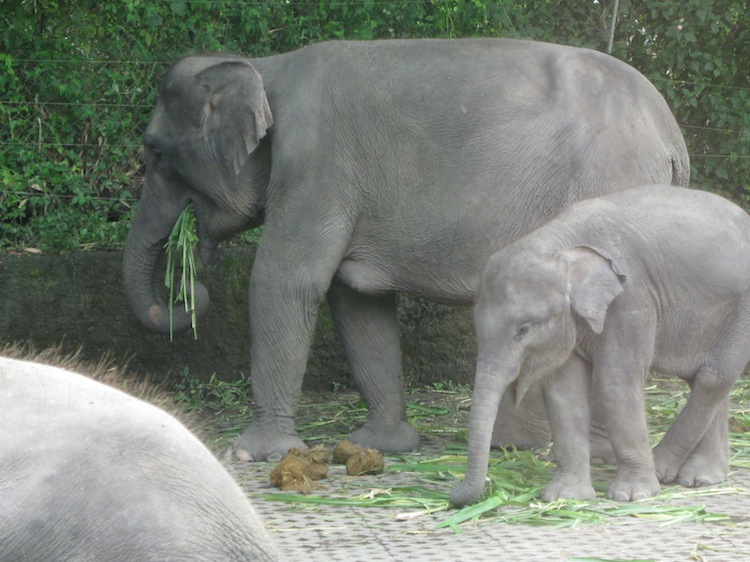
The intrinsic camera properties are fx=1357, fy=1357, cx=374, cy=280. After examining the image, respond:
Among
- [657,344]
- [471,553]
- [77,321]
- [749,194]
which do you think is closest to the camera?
[471,553]

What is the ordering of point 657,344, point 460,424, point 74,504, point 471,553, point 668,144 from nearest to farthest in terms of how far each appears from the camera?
point 74,504, point 471,553, point 657,344, point 668,144, point 460,424

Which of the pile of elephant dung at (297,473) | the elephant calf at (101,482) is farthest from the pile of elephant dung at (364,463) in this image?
the elephant calf at (101,482)

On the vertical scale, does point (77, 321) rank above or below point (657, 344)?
below

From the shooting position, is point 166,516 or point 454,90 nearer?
point 166,516

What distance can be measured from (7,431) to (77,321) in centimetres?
547

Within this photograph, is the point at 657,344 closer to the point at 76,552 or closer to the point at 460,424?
the point at 460,424

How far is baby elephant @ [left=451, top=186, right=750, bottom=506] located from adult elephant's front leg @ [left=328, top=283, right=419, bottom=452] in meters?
1.54

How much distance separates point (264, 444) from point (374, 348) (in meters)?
0.87

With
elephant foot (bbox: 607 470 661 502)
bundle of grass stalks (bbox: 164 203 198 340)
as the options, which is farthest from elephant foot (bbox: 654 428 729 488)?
bundle of grass stalks (bbox: 164 203 198 340)

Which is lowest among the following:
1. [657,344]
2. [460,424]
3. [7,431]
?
[460,424]

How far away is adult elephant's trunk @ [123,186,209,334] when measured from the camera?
7160 millimetres

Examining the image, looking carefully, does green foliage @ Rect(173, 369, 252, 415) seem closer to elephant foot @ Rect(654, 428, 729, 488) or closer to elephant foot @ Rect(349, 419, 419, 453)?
elephant foot @ Rect(349, 419, 419, 453)

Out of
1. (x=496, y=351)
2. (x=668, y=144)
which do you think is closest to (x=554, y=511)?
(x=496, y=351)

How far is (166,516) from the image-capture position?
2.81 m
